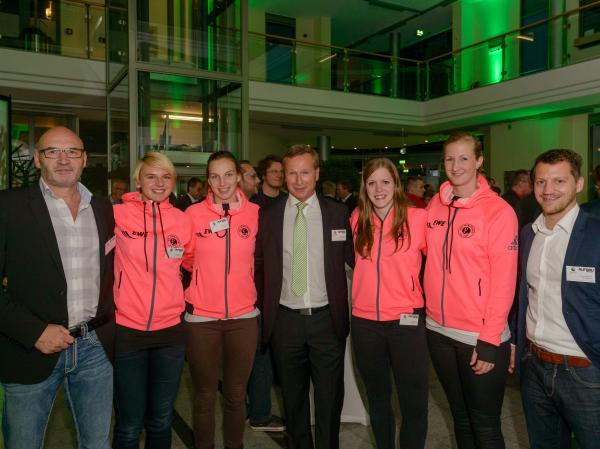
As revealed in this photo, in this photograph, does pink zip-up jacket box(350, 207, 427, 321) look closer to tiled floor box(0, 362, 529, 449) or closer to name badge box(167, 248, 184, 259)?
name badge box(167, 248, 184, 259)

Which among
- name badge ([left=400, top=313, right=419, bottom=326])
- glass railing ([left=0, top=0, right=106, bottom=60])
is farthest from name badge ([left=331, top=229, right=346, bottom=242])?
glass railing ([left=0, top=0, right=106, bottom=60])

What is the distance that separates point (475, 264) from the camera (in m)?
2.11

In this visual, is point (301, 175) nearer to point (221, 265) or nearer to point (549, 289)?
point (221, 265)

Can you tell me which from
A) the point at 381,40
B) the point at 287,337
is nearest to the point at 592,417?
the point at 287,337

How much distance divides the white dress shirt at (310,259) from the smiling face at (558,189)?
42.1 inches

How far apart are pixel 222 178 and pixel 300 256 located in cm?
58

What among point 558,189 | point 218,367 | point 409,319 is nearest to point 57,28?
point 218,367

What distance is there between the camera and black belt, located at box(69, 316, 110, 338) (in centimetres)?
191

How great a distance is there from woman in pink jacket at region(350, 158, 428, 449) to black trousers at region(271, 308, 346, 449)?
16cm

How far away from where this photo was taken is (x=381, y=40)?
17.1 metres

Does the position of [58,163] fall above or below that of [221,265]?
above

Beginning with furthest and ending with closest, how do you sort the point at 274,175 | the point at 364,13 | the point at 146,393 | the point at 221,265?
the point at 364,13 → the point at 274,175 → the point at 221,265 → the point at 146,393

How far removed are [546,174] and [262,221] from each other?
1388 millimetres

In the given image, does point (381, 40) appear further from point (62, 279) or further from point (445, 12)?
point (62, 279)
